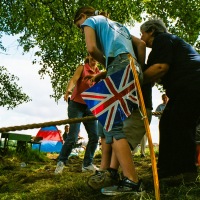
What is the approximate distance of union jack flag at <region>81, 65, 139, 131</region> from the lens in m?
2.55

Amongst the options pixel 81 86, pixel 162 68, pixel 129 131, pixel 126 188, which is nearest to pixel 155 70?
pixel 162 68

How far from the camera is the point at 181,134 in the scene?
3.05 m

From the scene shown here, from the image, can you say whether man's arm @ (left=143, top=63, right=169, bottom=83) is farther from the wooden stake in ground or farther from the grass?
the grass

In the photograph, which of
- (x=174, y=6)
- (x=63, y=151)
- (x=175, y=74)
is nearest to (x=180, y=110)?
(x=175, y=74)

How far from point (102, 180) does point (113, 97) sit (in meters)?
0.75

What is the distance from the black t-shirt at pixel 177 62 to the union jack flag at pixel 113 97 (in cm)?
41

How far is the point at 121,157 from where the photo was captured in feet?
8.19

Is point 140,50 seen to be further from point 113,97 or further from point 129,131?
point 129,131

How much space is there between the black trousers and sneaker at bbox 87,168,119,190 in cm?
57

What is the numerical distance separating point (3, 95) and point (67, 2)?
800cm

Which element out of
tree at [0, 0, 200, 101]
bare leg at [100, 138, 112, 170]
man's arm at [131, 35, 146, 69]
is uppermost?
tree at [0, 0, 200, 101]

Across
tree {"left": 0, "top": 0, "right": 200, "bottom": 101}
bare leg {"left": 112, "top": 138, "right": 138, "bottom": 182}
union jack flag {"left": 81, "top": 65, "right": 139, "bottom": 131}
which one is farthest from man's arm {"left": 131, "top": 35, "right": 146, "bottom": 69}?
tree {"left": 0, "top": 0, "right": 200, "bottom": 101}

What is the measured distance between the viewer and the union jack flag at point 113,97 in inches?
100

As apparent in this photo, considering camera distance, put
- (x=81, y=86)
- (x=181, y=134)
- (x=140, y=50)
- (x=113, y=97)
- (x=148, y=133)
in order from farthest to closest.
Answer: (x=81, y=86), (x=181, y=134), (x=140, y=50), (x=113, y=97), (x=148, y=133)
